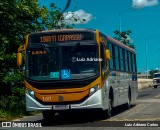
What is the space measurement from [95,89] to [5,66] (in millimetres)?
8810

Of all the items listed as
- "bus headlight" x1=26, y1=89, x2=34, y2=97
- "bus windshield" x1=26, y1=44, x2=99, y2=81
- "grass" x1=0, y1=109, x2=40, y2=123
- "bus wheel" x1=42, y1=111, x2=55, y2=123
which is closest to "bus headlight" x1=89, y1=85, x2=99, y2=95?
"bus windshield" x1=26, y1=44, x2=99, y2=81

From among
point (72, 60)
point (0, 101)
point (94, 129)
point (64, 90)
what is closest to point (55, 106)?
point (64, 90)

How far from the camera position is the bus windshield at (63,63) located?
1592cm

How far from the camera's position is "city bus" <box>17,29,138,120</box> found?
52.0 ft

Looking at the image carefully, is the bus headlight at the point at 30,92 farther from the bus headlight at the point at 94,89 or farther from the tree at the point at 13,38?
the tree at the point at 13,38

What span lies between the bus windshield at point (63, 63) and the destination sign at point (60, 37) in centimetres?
30

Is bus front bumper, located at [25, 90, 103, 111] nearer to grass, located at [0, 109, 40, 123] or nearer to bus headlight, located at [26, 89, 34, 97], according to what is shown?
bus headlight, located at [26, 89, 34, 97]

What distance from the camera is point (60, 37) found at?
1652 centimetres

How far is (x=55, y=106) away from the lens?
1592 centimetres

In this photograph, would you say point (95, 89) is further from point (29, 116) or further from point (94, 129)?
point (29, 116)

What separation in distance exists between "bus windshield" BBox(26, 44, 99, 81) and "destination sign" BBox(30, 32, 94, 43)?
298 millimetres

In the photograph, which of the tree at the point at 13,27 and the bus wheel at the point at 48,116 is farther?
the tree at the point at 13,27

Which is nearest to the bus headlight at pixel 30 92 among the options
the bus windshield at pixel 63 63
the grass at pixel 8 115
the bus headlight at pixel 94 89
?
the bus windshield at pixel 63 63

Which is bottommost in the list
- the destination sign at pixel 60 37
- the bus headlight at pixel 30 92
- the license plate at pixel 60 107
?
the license plate at pixel 60 107
